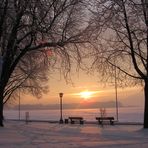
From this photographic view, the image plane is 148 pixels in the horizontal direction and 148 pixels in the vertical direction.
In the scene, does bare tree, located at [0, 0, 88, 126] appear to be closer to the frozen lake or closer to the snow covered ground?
the snow covered ground

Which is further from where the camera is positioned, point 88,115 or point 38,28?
point 88,115

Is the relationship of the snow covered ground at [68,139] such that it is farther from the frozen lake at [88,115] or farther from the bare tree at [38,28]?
the frozen lake at [88,115]

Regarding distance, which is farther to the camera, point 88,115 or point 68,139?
point 88,115

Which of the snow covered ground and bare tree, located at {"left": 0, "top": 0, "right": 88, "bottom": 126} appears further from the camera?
bare tree, located at {"left": 0, "top": 0, "right": 88, "bottom": 126}

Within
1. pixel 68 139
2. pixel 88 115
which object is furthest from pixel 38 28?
pixel 88 115

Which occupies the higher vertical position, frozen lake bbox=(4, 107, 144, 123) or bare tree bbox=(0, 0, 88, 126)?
bare tree bbox=(0, 0, 88, 126)

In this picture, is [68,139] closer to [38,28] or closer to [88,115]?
[38,28]

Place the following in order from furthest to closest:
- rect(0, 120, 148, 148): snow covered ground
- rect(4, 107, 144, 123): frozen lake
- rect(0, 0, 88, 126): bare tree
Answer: rect(4, 107, 144, 123): frozen lake, rect(0, 0, 88, 126): bare tree, rect(0, 120, 148, 148): snow covered ground

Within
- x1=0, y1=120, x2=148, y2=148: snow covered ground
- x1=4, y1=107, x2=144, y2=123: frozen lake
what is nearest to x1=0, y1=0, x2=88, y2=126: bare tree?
x1=0, y1=120, x2=148, y2=148: snow covered ground

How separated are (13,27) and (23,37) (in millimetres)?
1248

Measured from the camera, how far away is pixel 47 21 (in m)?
26.0

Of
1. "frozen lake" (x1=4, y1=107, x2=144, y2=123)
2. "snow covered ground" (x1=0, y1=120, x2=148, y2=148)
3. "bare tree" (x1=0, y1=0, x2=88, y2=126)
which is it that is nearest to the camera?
"snow covered ground" (x1=0, y1=120, x2=148, y2=148)

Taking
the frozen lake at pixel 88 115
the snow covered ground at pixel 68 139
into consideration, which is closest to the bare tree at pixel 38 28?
the snow covered ground at pixel 68 139

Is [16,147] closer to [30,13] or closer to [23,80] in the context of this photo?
[30,13]
